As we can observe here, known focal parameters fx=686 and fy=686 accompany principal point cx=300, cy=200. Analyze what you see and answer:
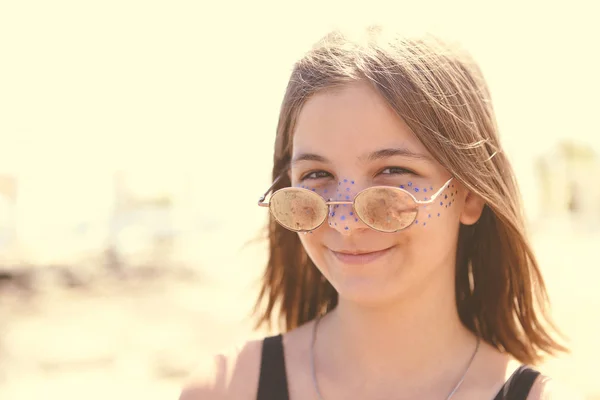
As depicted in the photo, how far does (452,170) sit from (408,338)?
0.64 meters

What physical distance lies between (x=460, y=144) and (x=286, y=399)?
3.50 ft

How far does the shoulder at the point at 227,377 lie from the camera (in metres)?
2.46

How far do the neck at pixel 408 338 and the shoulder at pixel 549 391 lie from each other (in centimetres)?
29

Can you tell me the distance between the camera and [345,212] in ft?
7.15

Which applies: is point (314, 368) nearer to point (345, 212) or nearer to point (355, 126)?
point (345, 212)

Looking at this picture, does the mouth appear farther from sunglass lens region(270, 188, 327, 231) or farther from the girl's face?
sunglass lens region(270, 188, 327, 231)

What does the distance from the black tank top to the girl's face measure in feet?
1.42

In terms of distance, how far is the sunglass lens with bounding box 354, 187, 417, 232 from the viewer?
A: 2109mm

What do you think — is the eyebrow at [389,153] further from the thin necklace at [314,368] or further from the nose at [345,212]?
the thin necklace at [314,368]

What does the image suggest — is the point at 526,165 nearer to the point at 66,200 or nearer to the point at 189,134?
the point at 189,134

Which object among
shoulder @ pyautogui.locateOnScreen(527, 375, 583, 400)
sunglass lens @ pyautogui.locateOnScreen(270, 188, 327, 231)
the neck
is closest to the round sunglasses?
sunglass lens @ pyautogui.locateOnScreen(270, 188, 327, 231)

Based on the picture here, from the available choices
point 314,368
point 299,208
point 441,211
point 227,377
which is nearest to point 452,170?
point 441,211

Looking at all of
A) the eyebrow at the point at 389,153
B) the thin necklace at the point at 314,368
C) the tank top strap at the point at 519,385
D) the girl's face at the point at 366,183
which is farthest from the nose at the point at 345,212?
the tank top strap at the point at 519,385

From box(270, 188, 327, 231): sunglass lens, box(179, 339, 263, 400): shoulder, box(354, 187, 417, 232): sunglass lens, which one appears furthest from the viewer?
box(179, 339, 263, 400): shoulder
